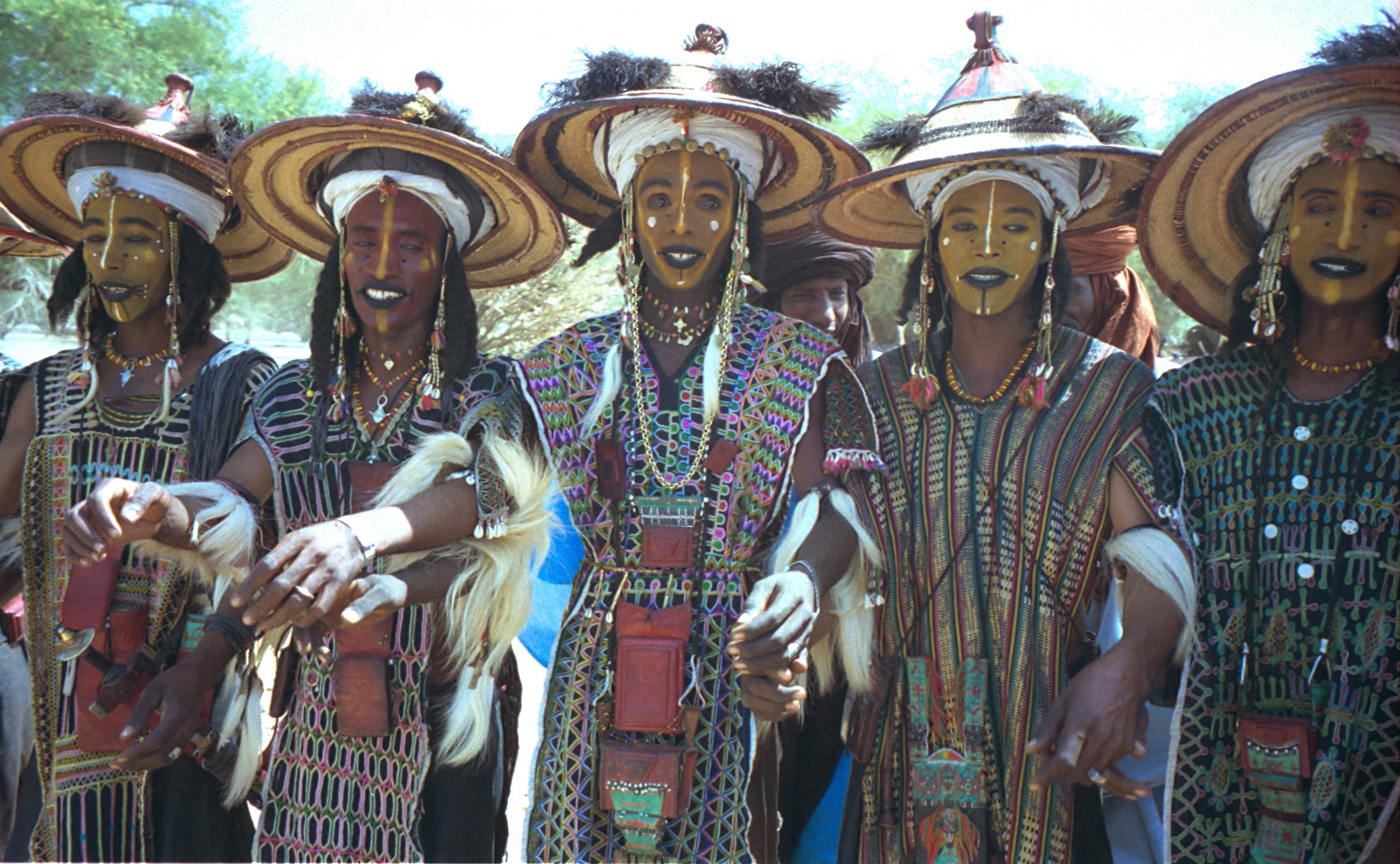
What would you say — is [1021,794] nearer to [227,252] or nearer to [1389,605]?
[1389,605]

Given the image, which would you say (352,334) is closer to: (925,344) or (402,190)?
(402,190)

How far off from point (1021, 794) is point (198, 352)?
3.01 meters

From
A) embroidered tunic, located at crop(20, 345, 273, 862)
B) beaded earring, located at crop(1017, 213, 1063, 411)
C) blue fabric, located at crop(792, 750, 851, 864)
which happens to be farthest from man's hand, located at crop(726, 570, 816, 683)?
embroidered tunic, located at crop(20, 345, 273, 862)

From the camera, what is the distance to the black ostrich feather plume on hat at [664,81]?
10.4 ft

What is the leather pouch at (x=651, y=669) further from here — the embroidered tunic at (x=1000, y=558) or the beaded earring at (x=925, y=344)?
the beaded earring at (x=925, y=344)

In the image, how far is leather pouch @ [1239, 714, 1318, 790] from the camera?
2648 millimetres

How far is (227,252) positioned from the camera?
13.9 feet

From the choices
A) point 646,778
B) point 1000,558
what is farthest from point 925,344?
point 646,778

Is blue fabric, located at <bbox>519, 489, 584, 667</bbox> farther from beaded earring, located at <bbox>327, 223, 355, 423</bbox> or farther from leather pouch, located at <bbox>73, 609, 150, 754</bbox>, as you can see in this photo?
leather pouch, located at <bbox>73, 609, 150, 754</bbox>

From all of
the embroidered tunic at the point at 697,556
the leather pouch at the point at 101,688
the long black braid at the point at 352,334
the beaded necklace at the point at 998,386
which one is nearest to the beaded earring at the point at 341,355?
the long black braid at the point at 352,334

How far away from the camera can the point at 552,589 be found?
12.8ft

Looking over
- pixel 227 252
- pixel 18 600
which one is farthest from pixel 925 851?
pixel 18 600

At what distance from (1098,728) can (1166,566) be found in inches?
18.9

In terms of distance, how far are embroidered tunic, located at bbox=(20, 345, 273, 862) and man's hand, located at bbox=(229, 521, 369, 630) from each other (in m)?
1.22
